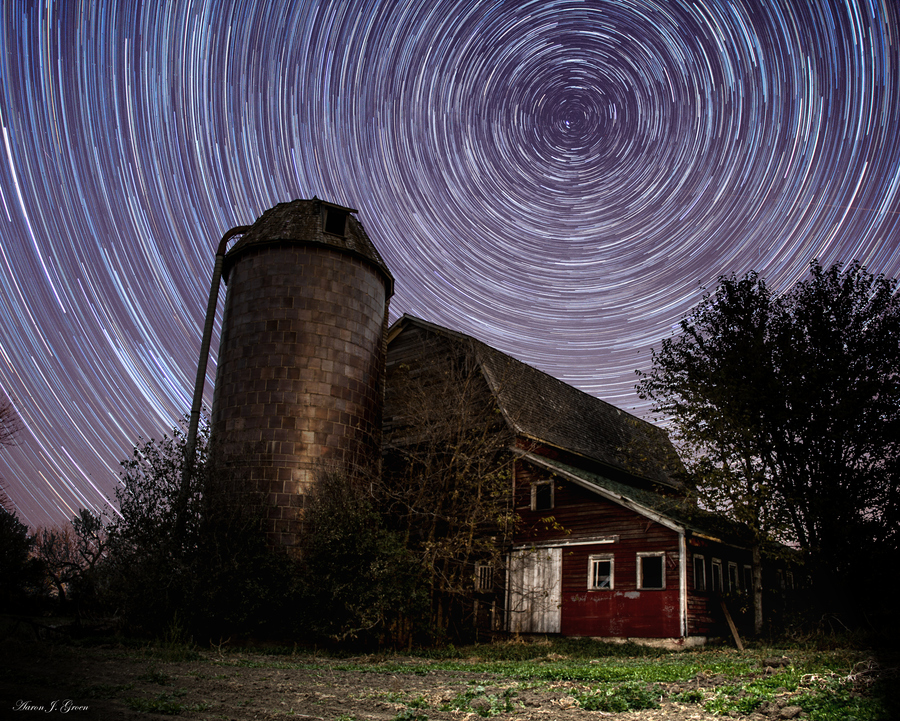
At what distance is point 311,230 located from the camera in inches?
888

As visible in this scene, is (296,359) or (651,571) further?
(651,571)

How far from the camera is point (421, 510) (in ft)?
73.1

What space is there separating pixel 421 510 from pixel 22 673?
13886mm

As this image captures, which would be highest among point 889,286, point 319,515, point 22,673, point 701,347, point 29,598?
point 889,286

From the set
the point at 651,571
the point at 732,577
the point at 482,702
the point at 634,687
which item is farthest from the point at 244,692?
the point at 732,577

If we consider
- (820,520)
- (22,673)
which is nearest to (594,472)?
(820,520)

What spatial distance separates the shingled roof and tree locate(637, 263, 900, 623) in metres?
2.65

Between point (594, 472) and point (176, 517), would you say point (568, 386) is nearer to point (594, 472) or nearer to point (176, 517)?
point (594, 472)

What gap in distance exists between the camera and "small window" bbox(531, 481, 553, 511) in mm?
24047

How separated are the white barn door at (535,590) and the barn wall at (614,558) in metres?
0.32

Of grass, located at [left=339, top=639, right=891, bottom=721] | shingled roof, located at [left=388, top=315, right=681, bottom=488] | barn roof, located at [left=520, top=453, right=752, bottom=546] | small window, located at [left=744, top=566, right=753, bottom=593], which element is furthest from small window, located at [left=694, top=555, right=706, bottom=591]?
grass, located at [left=339, top=639, right=891, bottom=721]

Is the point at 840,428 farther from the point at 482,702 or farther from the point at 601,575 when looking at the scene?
the point at 482,702

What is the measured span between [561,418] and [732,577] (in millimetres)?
9351

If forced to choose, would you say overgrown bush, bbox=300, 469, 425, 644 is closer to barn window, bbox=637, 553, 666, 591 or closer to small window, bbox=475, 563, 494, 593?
small window, bbox=475, 563, 494, 593
